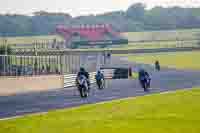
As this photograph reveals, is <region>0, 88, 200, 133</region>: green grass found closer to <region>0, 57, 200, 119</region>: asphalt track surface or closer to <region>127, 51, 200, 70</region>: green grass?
<region>0, 57, 200, 119</region>: asphalt track surface

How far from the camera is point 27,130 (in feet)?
48.8

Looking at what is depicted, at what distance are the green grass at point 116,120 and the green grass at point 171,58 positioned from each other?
70.3 meters

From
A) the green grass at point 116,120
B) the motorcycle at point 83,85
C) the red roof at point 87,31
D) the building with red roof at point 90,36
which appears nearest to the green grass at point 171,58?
the building with red roof at point 90,36

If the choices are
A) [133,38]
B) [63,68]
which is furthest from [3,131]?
[133,38]

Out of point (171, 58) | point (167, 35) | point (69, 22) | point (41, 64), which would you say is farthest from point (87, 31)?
point (41, 64)

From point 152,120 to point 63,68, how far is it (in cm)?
2716

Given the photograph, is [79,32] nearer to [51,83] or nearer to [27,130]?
[51,83]

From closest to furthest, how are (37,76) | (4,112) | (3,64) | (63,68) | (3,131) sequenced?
(3,131) → (4,112) → (3,64) → (37,76) → (63,68)

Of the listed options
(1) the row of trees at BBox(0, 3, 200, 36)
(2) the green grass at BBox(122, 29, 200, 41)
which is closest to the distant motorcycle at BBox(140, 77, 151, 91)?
(1) the row of trees at BBox(0, 3, 200, 36)

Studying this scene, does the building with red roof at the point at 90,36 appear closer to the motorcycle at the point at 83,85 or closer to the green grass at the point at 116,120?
the motorcycle at the point at 83,85

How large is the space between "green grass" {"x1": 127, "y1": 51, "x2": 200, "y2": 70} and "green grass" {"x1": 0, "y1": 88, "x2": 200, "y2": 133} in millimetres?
70261

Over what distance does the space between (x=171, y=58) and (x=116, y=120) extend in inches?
3404

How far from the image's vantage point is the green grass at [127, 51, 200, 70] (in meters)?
93.8

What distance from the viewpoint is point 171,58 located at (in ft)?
337
